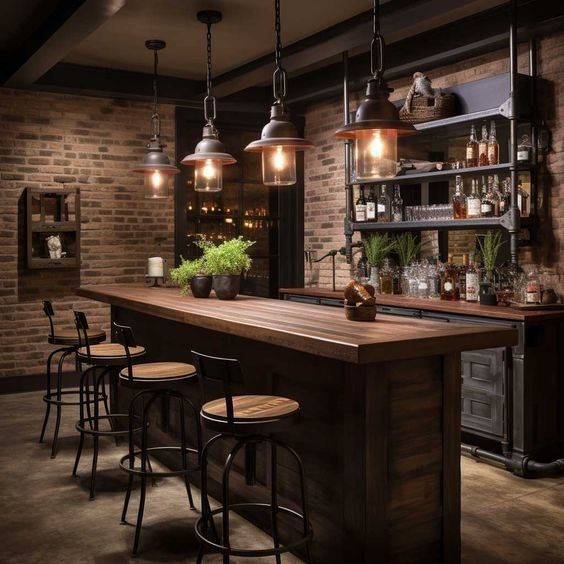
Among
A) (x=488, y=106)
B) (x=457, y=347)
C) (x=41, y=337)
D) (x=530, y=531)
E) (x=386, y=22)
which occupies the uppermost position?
(x=386, y=22)

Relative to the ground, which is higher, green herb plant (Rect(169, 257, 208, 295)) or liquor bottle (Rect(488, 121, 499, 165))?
liquor bottle (Rect(488, 121, 499, 165))

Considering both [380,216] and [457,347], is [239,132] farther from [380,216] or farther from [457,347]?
[457,347]

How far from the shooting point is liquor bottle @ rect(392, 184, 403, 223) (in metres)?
6.28

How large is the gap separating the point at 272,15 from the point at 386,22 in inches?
37.1

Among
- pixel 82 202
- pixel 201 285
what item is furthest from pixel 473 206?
pixel 82 202

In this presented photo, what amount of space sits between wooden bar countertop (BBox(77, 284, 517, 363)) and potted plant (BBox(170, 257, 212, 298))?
52 cm

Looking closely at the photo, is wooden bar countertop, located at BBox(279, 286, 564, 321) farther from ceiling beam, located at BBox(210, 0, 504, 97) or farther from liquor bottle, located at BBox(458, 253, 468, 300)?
ceiling beam, located at BBox(210, 0, 504, 97)

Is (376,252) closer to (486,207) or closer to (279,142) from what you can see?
(486,207)

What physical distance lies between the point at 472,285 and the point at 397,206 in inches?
54.9

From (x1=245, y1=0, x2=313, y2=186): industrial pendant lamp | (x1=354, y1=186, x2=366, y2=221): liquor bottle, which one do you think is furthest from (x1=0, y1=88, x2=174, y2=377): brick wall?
(x1=245, y1=0, x2=313, y2=186): industrial pendant lamp

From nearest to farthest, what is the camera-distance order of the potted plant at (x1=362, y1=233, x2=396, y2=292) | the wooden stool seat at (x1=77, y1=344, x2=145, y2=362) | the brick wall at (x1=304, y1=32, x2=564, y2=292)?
the wooden stool seat at (x1=77, y1=344, x2=145, y2=362) < the brick wall at (x1=304, y1=32, x2=564, y2=292) < the potted plant at (x1=362, y1=233, x2=396, y2=292)

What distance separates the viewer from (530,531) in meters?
3.53

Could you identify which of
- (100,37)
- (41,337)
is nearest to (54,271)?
(41,337)

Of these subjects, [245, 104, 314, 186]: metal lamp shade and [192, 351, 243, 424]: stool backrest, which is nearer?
[192, 351, 243, 424]: stool backrest
